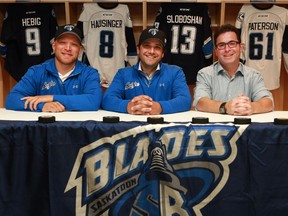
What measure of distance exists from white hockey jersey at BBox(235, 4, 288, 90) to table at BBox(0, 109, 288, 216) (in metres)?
2.23

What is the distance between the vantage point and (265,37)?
11.6ft

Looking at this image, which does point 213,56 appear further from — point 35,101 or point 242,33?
point 35,101

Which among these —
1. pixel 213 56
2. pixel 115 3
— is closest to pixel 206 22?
pixel 213 56

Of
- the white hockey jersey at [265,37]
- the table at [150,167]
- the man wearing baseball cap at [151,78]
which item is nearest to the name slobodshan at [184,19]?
the white hockey jersey at [265,37]

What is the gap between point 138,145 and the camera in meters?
1.47

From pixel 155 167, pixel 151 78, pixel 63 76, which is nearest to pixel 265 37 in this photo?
pixel 151 78

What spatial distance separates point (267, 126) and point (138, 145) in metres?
0.51

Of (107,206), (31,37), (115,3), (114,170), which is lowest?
(107,206)

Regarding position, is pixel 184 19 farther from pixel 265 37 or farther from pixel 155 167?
pixel 155 167

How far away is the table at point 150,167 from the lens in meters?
1.46

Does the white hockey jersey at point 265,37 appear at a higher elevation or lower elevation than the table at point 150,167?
higher

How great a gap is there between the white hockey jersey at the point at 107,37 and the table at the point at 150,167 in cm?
Result: 216

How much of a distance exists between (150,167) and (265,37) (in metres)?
2.52

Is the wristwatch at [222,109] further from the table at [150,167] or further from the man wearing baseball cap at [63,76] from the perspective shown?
the man wearing baseball cap at [63,76]
